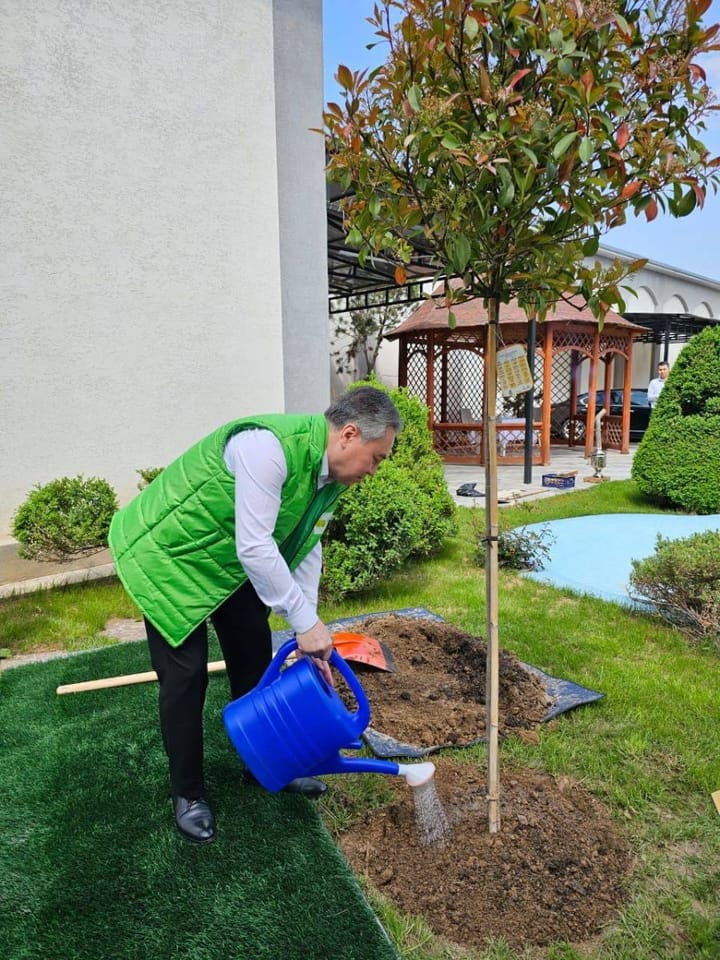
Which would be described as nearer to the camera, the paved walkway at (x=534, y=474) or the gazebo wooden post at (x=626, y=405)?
the paved walkway at (x=534, y=474)

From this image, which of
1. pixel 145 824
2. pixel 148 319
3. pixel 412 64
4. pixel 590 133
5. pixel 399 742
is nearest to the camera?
pixel 590 133

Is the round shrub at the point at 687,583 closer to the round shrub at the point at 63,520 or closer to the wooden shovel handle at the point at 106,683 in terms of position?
the wooden shovel handle at the point at 106,683

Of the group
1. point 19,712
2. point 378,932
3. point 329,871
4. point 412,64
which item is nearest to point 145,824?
point 329,871

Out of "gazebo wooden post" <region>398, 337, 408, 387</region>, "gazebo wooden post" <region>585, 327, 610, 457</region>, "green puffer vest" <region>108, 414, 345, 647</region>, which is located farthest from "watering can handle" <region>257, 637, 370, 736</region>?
"gazebo wooden post" <region>398, 337, 408, 387</region>

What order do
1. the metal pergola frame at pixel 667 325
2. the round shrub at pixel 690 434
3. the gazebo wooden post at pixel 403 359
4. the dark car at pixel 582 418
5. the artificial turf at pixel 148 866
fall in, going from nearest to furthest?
the artificial turf at pixel 148 866 < the round shrub at pixel 690 434 < the gazebo wooden post at pixel 403 359 < the dark car at pixel 582 418 < the metal pergola frame at pixel 667 325

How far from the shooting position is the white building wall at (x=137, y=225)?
4.84 m

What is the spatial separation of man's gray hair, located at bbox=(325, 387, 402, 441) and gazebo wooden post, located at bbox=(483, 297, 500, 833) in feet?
0.92

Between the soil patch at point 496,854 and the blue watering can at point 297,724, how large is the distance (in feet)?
1.01

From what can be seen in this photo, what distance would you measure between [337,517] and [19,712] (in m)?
1.97

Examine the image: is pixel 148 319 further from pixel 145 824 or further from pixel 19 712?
pixel 145 824

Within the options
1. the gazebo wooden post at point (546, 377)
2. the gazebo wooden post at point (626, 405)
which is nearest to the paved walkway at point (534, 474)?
the gazebo wooden post at point (626, 405)

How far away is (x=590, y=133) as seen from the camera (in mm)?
1436

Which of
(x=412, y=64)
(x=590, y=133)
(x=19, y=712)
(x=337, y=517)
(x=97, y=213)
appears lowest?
(x=19, y=712)

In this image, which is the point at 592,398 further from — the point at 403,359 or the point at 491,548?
the point at 491,548
